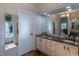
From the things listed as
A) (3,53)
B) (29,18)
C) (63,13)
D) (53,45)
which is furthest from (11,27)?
(63,13)

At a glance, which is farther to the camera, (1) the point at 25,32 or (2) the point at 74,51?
(1) the point at 25,32

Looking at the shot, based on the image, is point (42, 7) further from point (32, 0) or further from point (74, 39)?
point (74, 39)

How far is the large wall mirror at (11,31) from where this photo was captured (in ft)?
5.40

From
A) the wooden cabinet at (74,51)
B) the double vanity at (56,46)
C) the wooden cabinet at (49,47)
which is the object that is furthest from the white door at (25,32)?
the wooden cabinet at (74,51)

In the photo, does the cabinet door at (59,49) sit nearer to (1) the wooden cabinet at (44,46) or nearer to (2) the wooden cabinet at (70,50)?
(2) the wooden cabinet at (70,50)

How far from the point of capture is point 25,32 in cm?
168

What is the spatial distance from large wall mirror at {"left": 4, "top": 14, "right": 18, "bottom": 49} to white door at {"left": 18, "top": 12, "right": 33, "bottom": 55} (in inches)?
2.8

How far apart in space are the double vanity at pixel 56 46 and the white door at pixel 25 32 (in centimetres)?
17

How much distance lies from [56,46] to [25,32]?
60 centimetres

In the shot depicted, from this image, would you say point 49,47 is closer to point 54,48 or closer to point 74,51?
point 54,48

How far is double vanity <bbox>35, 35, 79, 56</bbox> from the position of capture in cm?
156

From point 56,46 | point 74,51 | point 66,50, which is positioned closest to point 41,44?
point 56,46

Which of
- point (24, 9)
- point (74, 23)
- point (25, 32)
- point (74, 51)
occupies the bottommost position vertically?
point (74, 51)

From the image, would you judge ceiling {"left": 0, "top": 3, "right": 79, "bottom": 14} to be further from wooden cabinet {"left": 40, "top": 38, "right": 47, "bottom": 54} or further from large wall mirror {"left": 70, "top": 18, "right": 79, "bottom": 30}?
wooden cabinet {"left": 40, "top": 38, "right": 47, "bottom": 54}
